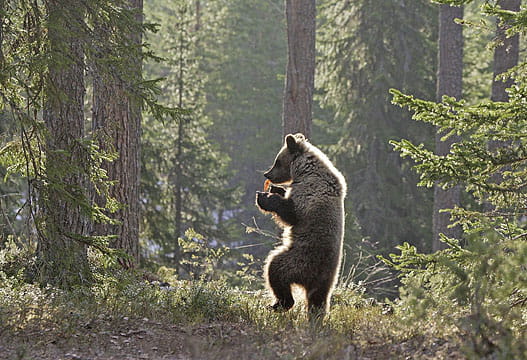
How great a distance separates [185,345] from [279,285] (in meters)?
1.94

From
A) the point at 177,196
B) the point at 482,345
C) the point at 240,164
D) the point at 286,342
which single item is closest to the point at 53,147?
the point at 286,342

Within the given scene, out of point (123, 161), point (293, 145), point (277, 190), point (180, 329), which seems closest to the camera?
point (180, 329)

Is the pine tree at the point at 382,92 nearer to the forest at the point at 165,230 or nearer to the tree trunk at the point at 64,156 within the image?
the forest at the point at 165,230

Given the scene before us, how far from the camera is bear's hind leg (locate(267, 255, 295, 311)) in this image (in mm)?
7977

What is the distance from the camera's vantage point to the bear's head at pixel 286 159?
29.8ft

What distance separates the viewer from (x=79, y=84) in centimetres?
896

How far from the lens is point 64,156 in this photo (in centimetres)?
846

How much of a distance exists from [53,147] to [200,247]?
109 inches

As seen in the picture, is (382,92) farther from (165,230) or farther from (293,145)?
(293,145)

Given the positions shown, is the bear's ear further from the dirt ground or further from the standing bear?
the dirt ground

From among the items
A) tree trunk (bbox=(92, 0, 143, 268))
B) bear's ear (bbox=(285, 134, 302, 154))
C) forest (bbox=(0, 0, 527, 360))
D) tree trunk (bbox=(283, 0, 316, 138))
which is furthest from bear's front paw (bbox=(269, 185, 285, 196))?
tree trunk (bbox=(283, 0, 316, 138))

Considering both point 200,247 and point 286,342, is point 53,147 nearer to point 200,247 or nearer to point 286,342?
point 200,247

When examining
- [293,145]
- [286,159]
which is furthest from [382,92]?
[293,145]

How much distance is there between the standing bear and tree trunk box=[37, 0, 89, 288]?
101 inches
